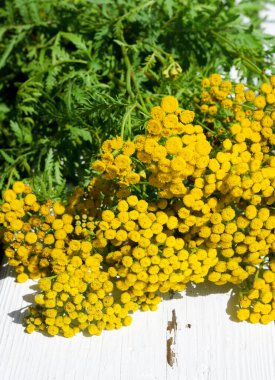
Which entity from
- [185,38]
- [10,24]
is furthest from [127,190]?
[10,24]

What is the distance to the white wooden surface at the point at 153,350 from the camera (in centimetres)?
166

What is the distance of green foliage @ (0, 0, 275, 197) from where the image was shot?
2141mm

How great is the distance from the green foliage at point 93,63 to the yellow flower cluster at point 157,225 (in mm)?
283

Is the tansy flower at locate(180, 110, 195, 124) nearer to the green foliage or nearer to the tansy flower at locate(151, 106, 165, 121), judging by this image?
the tansy flower at locate(151, 106, 165, 121)

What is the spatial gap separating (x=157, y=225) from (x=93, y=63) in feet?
3.25

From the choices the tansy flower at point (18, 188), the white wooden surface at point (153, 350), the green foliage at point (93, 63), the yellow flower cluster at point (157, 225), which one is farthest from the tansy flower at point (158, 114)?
the white wooden surface at point (153, 350)

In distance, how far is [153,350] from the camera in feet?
5.62

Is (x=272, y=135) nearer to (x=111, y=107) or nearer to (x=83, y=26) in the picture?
(x=111, y=107)

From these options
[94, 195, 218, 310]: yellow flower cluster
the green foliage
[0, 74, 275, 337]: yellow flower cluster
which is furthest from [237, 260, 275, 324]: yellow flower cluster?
the green foliage

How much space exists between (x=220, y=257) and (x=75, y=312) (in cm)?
50

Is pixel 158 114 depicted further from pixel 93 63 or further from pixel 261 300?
pixel 93 63

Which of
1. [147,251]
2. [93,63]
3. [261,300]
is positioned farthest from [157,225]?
[93,63]

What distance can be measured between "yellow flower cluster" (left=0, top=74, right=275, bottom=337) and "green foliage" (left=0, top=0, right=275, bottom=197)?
0.28 m

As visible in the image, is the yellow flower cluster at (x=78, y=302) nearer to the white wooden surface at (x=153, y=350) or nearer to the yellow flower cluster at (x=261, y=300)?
the white wooden surface at (x=153, y=350)
